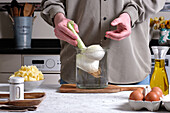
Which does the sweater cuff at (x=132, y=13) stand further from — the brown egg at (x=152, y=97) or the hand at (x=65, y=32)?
the brown egg at (x=152, y=97)

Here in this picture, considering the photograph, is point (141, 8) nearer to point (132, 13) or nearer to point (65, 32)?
point (132, 13)

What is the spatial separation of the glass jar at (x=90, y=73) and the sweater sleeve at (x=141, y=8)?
31cm

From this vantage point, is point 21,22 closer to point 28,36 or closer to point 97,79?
point 28,36

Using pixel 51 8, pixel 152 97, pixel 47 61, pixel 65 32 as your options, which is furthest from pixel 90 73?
pixel 47 61

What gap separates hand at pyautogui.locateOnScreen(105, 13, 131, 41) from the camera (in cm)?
140

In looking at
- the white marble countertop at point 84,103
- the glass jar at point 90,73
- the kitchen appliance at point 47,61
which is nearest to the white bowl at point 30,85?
the white marble countertop at point 84,103

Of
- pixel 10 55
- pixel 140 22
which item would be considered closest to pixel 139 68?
pixel 140 22

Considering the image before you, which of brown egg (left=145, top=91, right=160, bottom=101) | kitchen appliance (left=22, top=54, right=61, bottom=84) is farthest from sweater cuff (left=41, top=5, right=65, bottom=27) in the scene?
kitchen appliance (left=22, top=54, right=61, bottom=84)

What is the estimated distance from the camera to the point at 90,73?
133 centimetres

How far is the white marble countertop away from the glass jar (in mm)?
70

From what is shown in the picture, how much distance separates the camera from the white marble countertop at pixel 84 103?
3.32ft

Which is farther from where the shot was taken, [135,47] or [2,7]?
[2,7]

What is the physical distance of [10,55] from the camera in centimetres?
273

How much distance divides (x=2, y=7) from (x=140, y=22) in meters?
2.03
